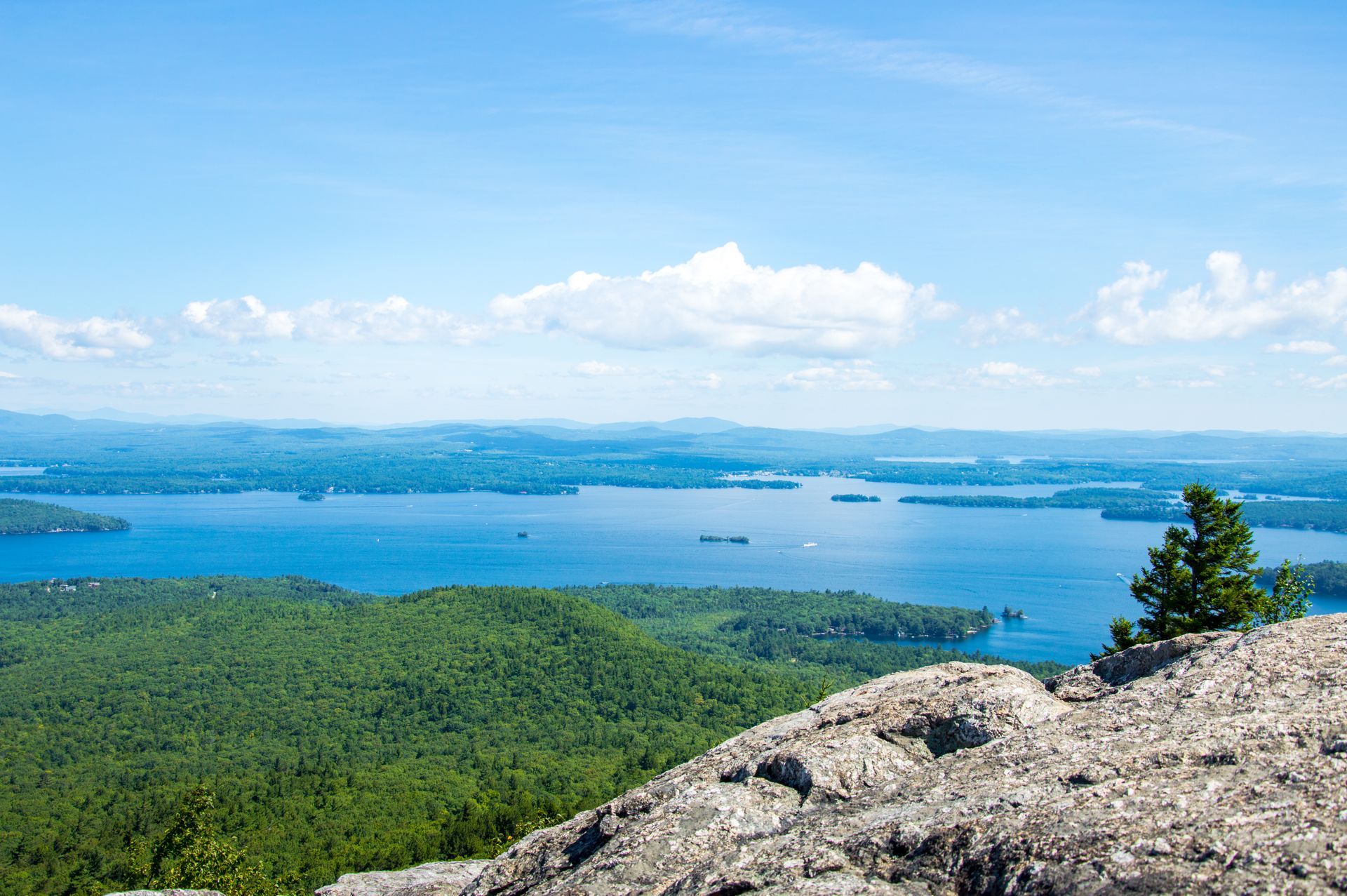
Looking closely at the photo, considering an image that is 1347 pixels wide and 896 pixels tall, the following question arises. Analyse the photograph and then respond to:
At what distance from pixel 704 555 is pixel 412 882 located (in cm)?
13604

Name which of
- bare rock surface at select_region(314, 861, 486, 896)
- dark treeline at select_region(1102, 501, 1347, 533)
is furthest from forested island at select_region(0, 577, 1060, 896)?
dark treeline at select_region(1102, 501, 1347, 533)

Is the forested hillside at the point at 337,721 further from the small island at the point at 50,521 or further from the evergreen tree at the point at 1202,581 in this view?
the small island at the point at 50,521

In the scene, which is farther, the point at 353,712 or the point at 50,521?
the point at 50,521

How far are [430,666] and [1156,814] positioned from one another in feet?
200

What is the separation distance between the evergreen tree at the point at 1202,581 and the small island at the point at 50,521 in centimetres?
18966

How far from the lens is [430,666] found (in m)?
61.4

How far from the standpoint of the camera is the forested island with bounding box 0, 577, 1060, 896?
3497cm

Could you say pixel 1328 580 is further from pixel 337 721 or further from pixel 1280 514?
pixel 337 721

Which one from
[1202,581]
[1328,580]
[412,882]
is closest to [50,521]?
[412,882]

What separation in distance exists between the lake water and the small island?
5.13 m

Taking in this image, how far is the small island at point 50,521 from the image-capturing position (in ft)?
545

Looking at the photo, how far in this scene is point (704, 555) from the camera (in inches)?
5768

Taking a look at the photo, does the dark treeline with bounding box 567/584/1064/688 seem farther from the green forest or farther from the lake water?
the green forest

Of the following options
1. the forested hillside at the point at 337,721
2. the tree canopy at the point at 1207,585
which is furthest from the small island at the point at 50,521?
the tree canopy at the point at 1207,585
